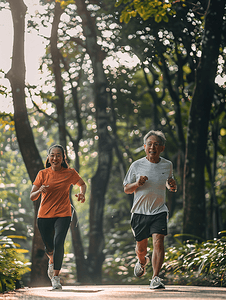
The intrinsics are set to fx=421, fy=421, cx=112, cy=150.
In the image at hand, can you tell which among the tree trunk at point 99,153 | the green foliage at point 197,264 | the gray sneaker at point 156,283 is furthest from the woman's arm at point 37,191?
the tree trunk at point 99,153

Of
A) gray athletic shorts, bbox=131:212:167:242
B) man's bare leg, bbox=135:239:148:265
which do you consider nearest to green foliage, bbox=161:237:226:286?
man's bare leg, bbox=135:239:148:265

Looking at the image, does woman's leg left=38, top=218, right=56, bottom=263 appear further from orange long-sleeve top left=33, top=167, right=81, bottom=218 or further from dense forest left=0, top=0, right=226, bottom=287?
dense forest left=0, top=0, right=226, bottom=287

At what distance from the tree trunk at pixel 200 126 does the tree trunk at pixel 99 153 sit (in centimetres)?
265

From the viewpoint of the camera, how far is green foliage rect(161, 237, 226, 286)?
6393 mm

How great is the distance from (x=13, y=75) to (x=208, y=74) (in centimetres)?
402

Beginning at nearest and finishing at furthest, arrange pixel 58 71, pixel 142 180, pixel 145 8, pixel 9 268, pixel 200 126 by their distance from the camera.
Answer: pixel 142 180
pixel 9 268
pixel 200 126
pixel 145 8
pixel 58 71

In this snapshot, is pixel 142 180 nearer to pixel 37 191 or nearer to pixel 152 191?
pixel 152 191

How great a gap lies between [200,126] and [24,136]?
3.60m

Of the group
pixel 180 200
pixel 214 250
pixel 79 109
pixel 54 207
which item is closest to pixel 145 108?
pixel 79 109

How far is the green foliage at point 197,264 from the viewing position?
21.0 ft

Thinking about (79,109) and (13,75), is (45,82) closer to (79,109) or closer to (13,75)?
(79,109)

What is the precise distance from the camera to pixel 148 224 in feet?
17.3

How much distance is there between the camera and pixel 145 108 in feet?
39.1

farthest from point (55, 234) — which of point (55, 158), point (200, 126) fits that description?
point (200, 126)
